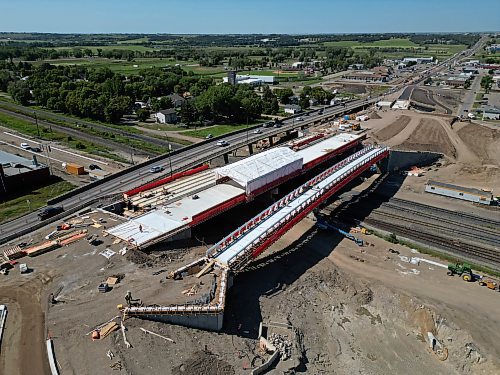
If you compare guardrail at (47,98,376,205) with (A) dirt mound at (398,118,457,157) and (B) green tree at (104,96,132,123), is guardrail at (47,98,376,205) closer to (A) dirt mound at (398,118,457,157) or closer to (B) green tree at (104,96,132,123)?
(A) dirt mound at (398,118,457,157)

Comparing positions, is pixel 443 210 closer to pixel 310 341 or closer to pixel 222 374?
pixel 310 341

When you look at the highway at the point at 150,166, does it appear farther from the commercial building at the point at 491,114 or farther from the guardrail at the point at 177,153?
the commercial building at the point at 491,114

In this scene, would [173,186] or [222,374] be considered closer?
[222,374]

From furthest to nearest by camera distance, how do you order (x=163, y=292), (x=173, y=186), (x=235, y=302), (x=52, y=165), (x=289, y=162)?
(x=52, y=165)
(x=289, y=162)
(x=173, y=186)
(x=235, y=302)
(x=163, y=292)

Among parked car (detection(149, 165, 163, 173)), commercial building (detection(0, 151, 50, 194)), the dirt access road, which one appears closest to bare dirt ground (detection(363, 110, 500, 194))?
parked car (detection(149, 165, 163, 173))

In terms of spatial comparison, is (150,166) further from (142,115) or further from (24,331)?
(142,115)

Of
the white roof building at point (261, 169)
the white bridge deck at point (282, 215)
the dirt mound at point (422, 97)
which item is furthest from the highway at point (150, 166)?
the dirt mound at point (422, 97)

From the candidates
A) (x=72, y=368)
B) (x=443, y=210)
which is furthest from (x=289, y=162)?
(x=72, y=368)
